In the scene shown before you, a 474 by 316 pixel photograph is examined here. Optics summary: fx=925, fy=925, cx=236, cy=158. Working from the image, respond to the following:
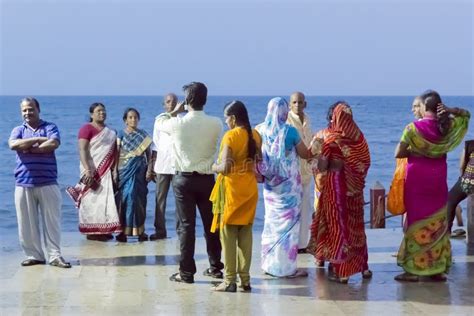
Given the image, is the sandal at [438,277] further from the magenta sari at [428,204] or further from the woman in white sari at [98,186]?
the woman in white sari at [98,186]

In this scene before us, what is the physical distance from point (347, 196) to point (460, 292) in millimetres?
1296

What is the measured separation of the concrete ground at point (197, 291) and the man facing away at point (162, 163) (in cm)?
102

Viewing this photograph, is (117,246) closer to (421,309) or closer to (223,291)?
(223,291)

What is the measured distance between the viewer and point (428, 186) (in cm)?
837

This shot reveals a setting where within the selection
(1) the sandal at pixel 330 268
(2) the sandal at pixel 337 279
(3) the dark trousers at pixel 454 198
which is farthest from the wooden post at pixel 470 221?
(2) the sandal at pixel 337 279

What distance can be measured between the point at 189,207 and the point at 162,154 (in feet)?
7.82

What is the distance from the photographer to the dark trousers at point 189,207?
322 inches

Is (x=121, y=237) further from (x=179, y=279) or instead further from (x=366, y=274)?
(x=366, y=274)

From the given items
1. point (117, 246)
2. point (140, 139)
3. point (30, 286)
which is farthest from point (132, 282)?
point (140, 139)

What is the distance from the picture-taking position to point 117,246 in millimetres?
10297

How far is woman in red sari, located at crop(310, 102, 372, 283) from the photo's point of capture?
327 inches

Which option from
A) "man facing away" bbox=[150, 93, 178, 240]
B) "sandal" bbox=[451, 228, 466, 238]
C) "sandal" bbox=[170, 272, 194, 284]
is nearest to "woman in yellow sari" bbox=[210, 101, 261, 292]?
"sandal" bbox=[170, 272, 194, 284]

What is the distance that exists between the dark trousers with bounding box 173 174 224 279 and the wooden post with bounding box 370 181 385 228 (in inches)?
151

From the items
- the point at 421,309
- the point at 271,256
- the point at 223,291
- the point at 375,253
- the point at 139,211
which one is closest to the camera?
the point at 421,309
